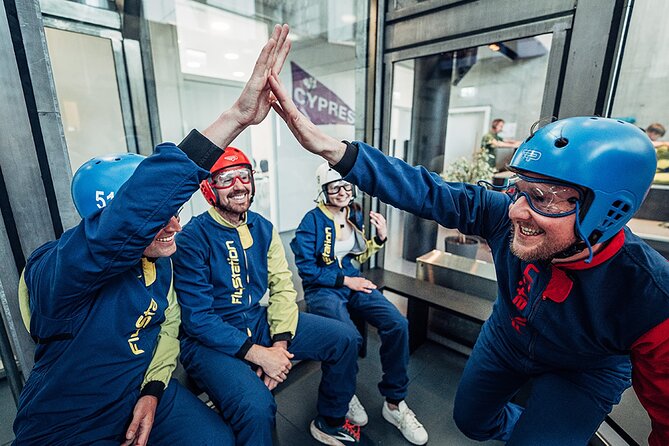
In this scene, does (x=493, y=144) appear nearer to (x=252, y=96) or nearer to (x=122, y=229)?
(x=252, y=96)

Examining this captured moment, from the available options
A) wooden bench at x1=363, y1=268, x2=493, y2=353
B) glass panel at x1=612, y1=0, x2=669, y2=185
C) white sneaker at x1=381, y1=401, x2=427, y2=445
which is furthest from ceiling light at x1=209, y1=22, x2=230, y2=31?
white sneaker at x1=381, y1=401, x2=427, y2=445

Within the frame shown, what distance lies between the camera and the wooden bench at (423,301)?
205 cm

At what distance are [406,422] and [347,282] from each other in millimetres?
813

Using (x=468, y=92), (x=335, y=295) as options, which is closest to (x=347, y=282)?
(x=335, y=295)

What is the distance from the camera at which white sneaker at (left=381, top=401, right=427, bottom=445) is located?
64.8 inches

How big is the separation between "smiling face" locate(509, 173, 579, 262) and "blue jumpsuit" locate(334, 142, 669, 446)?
0.10 meters

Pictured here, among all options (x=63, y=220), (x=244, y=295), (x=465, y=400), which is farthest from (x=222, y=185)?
(x=465, y=400)

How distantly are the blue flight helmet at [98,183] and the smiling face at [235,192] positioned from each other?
0.51 metres

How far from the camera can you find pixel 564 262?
0.97 metres

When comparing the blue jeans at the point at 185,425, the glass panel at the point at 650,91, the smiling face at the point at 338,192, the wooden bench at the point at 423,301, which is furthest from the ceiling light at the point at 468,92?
the blue jeans at the point at 185,425

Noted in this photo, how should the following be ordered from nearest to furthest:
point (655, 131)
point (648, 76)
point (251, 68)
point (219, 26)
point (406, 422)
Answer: point (406, 422)
point (648, 76)
point (219, 26)
point (251, 68)
point (655, 131)

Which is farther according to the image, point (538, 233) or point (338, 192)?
point (338, 192)

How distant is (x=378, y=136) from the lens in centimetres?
266

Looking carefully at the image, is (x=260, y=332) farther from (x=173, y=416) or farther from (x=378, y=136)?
(x=378, y=136)
